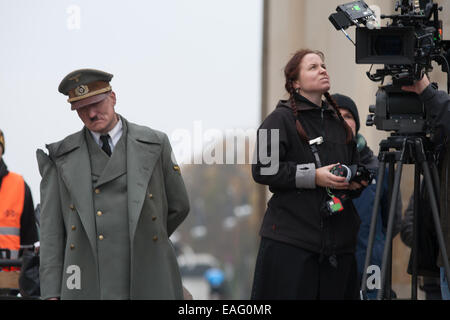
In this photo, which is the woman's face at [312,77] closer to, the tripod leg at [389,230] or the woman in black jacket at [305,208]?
the woman in black jacket at [305,208]

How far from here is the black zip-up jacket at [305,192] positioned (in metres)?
4.91

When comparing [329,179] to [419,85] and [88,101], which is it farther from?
[88,101]

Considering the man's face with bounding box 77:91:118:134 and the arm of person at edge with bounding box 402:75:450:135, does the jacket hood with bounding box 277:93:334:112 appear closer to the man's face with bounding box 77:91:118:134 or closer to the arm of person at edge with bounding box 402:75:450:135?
the arm of person at edge with bounding box 402:75:450:135

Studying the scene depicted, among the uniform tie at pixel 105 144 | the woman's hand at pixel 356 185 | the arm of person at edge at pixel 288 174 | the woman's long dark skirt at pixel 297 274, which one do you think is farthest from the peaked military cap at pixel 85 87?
the woman's hand at pixel 356 185

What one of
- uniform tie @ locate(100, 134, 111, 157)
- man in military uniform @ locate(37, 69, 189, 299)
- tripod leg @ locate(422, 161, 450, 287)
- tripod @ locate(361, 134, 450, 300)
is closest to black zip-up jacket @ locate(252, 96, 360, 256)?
tripod @ locate(361, 134, 450, 300)

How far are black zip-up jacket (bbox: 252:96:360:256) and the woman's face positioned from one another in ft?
0.22

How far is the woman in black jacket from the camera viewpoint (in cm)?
491

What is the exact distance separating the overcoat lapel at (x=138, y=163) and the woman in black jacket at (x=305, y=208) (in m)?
0.54

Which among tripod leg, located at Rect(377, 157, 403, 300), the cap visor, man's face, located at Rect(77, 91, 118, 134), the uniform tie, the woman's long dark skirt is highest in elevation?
the cap visor

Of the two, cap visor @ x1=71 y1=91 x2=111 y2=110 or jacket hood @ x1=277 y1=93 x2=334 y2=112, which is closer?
cap visor @ x1=71 y1=91 x2=111 y2=110

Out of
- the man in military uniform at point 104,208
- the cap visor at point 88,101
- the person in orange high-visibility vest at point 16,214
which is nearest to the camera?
the man in military uniform at point 104,208

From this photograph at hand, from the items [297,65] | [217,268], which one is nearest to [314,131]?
[297,65]

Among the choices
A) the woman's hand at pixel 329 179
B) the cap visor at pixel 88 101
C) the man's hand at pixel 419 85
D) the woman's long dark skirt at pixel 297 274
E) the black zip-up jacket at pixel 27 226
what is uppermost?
the man's hand at pixel 419 85
